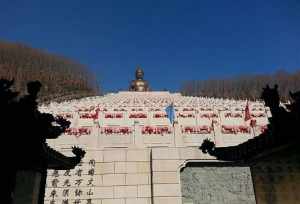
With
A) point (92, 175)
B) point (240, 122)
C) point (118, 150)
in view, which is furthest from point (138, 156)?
point (240, 122)

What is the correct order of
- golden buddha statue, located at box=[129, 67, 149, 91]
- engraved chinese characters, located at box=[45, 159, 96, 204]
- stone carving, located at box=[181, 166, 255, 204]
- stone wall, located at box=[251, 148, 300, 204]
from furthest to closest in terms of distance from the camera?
golden buddha statue, located at box=[129, 67, 149, 91], stone carving, located at box=[181, 166, 255, 204], engraved chinese characters, located at box=[45, 159, 96, 204], stone wall, located at box=[251, 148, 300, 204]

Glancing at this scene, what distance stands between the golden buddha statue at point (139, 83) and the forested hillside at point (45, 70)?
35.8 feet

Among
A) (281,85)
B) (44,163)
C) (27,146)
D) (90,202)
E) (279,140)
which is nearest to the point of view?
(27,146)

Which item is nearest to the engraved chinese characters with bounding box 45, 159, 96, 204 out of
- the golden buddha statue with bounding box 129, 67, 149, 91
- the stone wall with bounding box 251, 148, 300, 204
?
the stone wall with bounding box 251, 148, 300, 204

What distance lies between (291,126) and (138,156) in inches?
398

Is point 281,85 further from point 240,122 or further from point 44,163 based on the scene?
point 44,163

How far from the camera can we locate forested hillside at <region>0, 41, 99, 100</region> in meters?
53.8

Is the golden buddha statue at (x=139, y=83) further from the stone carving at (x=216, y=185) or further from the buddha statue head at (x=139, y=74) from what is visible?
the stone carving at (x=216, y=185)

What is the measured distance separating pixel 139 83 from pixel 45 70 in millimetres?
24715

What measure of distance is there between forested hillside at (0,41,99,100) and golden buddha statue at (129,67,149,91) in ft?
35.8

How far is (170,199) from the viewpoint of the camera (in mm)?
11375

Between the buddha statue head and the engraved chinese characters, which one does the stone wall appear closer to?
the engraved chinese characters

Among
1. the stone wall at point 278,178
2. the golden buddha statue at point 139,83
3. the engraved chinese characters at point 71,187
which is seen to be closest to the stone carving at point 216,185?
the engraved chinese characters at point 71,187

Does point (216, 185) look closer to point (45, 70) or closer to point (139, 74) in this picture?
point (139, 74)
